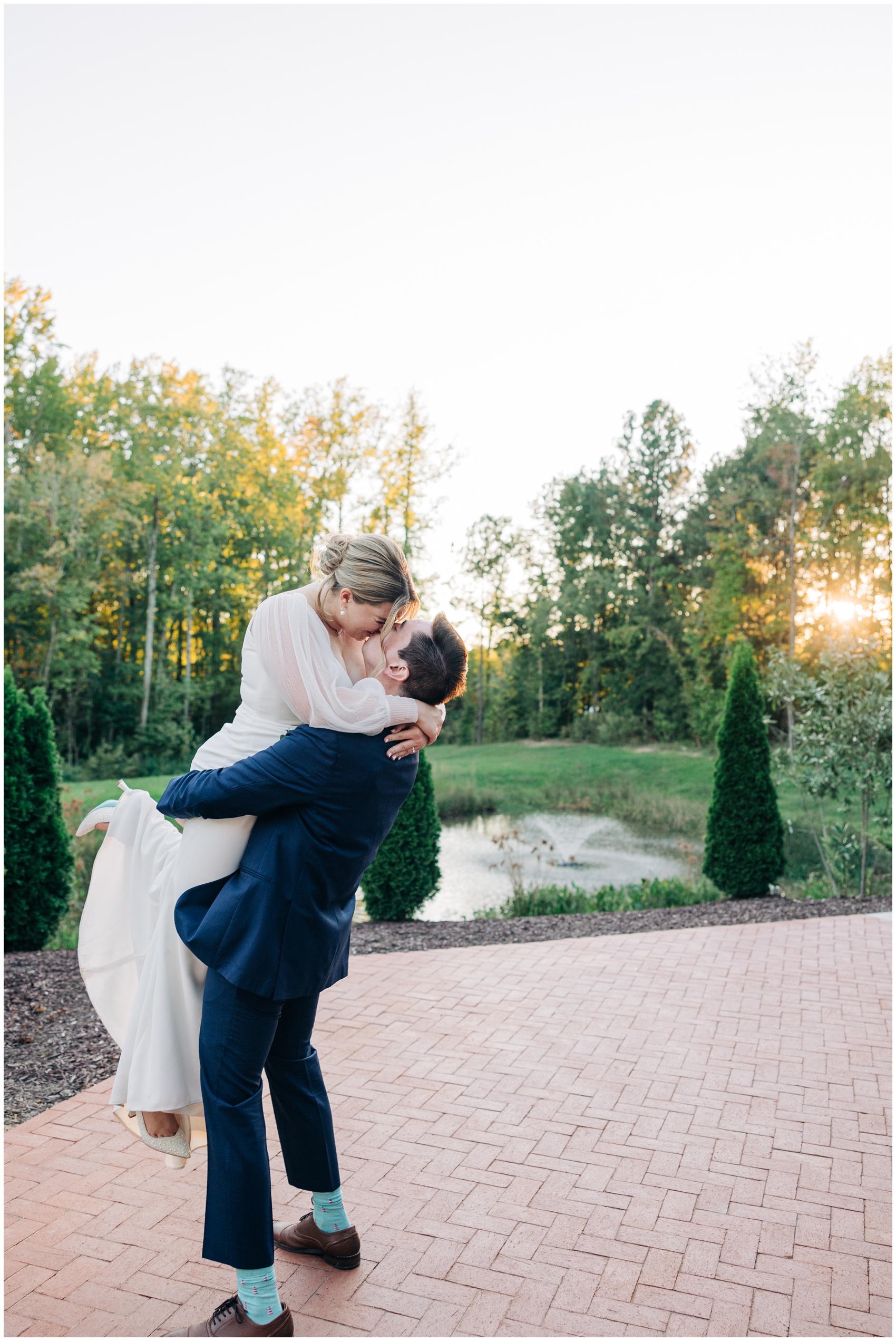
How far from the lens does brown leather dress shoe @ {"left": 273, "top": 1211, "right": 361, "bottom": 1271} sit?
8.33 feet

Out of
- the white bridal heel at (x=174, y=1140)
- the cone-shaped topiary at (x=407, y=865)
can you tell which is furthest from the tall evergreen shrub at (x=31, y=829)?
the white bridal heel at (x=174, y=1140)

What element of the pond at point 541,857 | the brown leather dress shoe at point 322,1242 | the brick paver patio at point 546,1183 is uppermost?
the brown leather dress shoe at point 322,1242

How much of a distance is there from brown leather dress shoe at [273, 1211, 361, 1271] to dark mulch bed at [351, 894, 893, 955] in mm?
3416

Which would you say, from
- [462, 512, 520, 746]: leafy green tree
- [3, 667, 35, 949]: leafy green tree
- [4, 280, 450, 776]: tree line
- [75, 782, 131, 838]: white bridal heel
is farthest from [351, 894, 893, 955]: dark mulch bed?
[462, 512, 520, 746]: leafy green tree

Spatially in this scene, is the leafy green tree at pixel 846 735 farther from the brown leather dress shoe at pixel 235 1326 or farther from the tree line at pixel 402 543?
the tree line at pixel 402 543

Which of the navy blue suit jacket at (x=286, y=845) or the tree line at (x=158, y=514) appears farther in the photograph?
the tree line at (x=158, y=514)

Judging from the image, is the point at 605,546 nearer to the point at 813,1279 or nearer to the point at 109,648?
the point at 109,648

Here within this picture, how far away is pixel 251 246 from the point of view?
500 inches

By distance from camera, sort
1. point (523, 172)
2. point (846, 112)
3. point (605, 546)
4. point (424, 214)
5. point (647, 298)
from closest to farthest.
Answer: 1. point (846, 112)
2. point (523, 172)
3. point (424, 214)
4. point (647, 298)
5. point (605, 546)

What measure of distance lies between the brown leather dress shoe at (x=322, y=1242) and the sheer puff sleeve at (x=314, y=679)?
1.50 m

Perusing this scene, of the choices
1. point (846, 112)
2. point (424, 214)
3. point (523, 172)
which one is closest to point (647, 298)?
point (424, 214)

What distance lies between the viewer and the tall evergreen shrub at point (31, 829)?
6.14m

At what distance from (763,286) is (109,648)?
685 inches

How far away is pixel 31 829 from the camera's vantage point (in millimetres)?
6176
